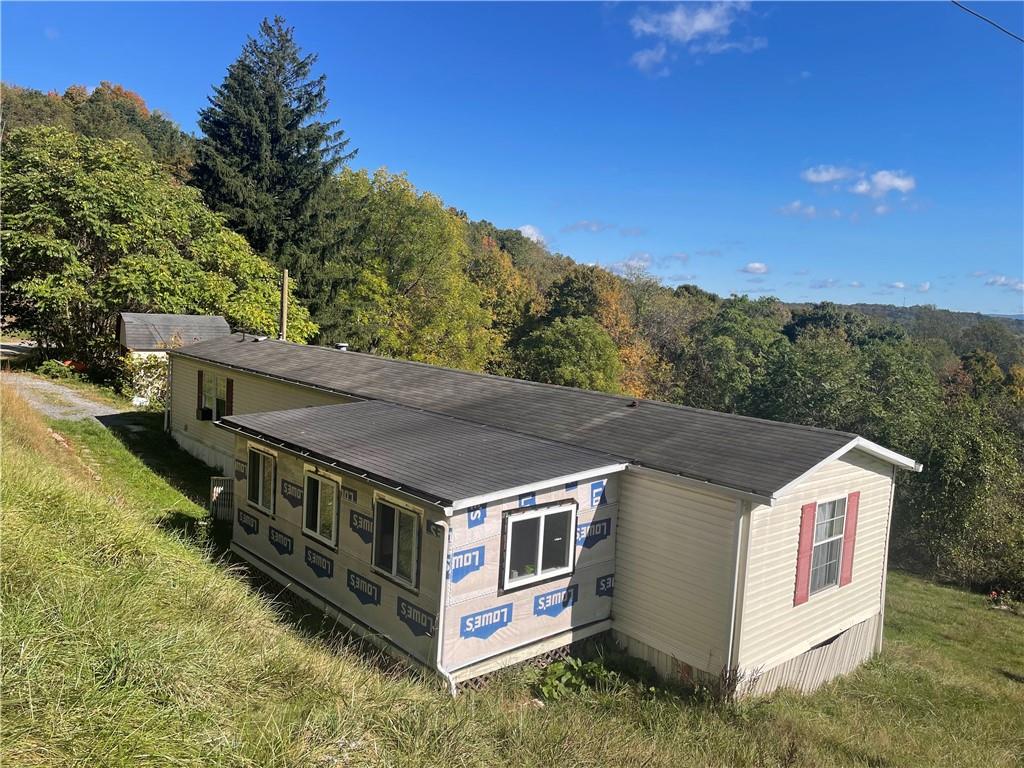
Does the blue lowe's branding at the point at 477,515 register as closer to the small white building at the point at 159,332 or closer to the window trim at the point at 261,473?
the window trim at the point at 261,473

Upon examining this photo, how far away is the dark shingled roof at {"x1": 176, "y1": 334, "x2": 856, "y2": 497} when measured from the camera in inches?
351

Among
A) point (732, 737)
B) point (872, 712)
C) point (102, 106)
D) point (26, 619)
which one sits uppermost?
point (102, 106)

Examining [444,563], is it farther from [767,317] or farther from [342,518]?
[767,317]

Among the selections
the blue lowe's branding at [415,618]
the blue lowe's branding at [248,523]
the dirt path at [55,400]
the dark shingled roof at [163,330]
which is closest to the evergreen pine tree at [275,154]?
the dark shingled roof at [163,330]

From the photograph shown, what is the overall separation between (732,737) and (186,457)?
1601 centimetres

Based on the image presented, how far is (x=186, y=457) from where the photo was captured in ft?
61.1

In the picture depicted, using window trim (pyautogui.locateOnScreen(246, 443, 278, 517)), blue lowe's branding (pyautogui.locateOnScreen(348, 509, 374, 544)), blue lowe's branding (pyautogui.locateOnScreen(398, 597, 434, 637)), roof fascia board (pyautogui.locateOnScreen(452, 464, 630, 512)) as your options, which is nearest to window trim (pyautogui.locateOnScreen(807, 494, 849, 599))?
roof fascia board (pyautogui.locateOnScreen(452, 464, 630, 512))

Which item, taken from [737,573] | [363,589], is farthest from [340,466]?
[737,573]

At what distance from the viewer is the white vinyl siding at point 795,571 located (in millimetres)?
8578

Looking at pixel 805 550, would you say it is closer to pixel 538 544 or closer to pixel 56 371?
pixel 538 544

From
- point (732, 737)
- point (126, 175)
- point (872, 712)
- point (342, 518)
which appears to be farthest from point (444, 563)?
point (126, 175)

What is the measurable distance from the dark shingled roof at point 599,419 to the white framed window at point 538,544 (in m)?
1.43

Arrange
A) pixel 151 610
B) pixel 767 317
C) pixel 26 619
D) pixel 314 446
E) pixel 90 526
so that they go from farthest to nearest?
pixel 767 317 → pixel 314 446 → pixel 90 526 → pixel 151 610 → pixel 26 619

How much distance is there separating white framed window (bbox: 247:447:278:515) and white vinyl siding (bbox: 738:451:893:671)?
7442 millimetres
